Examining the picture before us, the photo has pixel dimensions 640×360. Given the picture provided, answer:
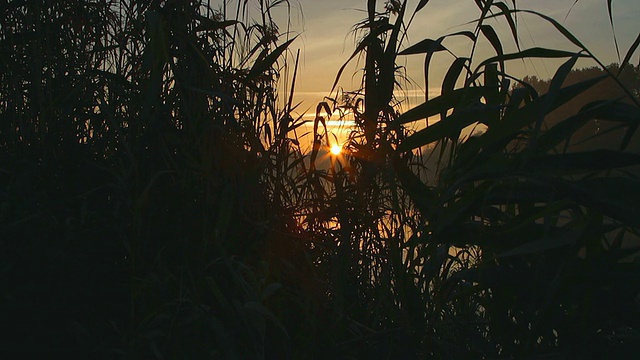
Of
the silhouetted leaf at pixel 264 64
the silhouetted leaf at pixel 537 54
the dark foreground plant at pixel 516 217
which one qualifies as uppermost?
the silhouetted leaf at pixel 264 64

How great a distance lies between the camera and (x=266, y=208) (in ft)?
6.27

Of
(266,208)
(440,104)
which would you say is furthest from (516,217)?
(266,208)

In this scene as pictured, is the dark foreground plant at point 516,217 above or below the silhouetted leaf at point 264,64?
below

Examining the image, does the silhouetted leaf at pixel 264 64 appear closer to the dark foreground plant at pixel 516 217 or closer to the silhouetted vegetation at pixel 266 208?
the silhouetted vegetation at pixel 266 208

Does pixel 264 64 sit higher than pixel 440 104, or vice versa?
pixel 264 64

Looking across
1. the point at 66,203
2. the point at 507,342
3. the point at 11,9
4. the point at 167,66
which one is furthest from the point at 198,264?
the point at 11,9

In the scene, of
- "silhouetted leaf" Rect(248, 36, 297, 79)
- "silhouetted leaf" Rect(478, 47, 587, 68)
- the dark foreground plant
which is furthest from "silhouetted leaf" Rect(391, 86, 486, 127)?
"silhouetted leaf" Rect(248, 36, 297, 79)

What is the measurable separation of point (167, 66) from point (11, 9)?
2.12 feet

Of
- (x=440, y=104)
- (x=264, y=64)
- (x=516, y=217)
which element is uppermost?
(x=264, y=64)

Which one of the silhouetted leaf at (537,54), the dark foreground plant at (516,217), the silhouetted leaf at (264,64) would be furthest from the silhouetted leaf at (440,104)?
the silhouetted leaf at (264,64)

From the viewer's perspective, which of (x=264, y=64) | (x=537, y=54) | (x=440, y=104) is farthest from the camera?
(x=264, y=64)

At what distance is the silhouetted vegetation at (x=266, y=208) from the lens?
4.19 ft

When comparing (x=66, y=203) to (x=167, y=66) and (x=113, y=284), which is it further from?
(x=167, y=66)

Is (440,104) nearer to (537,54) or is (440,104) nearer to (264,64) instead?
(537,54)
